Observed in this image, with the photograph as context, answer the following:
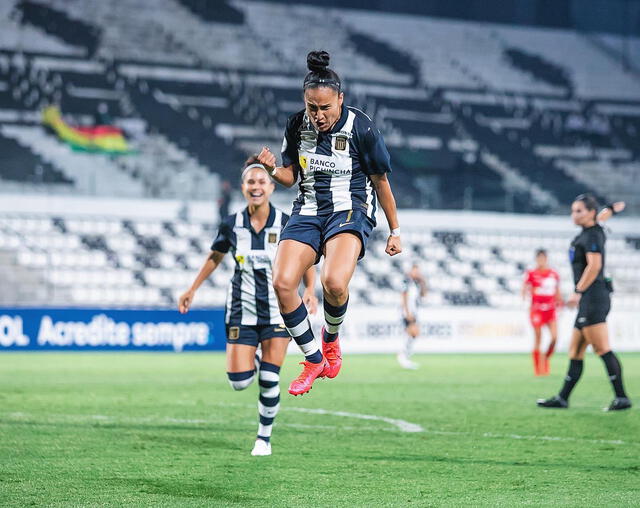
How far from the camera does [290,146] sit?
6719 mm

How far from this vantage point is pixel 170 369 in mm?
17000

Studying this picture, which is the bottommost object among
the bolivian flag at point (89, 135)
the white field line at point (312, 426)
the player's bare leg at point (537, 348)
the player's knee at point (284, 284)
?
the white field line at point (312, 426)

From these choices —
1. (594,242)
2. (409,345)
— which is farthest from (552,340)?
(594,242)

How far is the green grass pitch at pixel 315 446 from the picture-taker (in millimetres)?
5902

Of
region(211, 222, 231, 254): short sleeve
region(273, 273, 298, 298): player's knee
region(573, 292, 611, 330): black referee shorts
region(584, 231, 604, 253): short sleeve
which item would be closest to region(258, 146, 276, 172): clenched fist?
region(273, 273, 298, 298): player's knee

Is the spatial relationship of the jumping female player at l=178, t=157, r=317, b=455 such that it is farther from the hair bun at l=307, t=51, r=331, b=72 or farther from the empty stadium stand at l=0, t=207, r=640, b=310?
the empty stadium stand at l=0, t=207, r=640, b=310

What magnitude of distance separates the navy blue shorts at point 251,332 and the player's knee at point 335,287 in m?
1.44

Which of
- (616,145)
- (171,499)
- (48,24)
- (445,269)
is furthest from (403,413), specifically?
(616,145)

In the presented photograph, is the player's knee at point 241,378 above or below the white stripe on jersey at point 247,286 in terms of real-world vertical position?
Answer: below

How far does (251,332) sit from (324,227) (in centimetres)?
149

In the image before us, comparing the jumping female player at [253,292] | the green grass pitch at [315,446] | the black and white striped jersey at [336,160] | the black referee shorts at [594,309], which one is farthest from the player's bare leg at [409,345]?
the black and white striped jersey at [336,160]

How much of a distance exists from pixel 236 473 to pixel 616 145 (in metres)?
29.6

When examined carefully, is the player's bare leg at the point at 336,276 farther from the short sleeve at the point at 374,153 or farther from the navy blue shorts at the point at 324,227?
the short sleeve at the point at 374,153

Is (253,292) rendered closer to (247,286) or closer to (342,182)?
(247,286)
